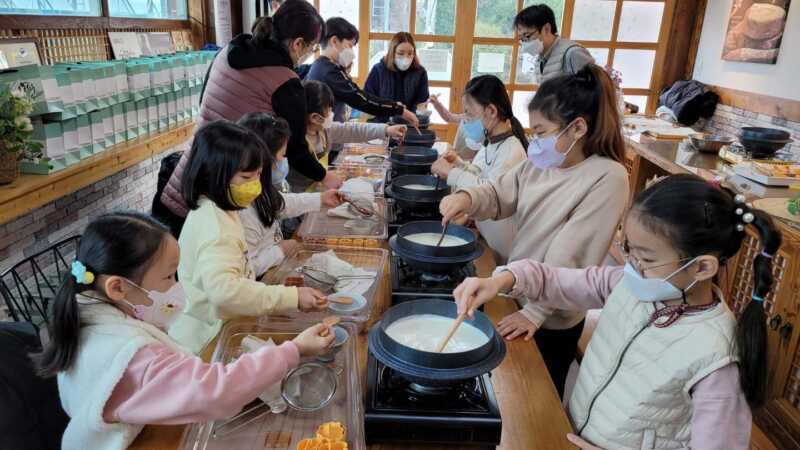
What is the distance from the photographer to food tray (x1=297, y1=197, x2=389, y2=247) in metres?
1.90

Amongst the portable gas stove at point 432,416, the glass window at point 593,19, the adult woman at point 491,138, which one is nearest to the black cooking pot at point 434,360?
the portable gas stove at point 432,416

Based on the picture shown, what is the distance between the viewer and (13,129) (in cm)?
193

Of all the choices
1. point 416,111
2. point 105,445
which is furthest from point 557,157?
point 416,111

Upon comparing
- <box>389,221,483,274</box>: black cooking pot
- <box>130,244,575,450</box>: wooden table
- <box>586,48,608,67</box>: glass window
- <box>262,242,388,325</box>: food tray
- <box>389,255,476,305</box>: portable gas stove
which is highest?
<box>586,48,608,67</box>: glass window

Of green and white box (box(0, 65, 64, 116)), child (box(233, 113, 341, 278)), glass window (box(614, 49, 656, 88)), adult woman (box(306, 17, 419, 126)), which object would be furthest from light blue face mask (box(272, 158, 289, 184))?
glass window (box(614, 49, 656, 88))

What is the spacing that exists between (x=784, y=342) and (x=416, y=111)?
2.96 metres

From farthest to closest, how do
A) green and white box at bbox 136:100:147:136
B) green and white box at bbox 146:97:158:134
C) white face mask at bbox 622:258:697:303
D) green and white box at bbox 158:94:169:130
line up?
green and white box at bbox 158:94:169:130, green and white box at bbox 146:97:158:134, green and white box at bbox 136:100:147:136, white face mask at bbox 622:258:697:303

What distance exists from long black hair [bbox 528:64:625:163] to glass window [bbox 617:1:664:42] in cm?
487

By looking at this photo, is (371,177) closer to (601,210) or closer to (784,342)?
(601,210)

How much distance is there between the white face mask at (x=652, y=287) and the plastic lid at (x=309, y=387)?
0.65 m

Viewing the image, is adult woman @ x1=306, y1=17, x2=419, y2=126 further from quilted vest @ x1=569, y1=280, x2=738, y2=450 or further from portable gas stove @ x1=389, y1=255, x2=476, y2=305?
quilted vest @ x1=569, y1=280, x2=738, y2=450

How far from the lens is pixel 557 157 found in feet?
5.36

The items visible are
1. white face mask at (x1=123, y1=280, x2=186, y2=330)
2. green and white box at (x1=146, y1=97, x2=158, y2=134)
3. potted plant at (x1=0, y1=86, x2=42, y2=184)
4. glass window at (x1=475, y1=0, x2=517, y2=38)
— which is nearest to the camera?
white face mask at (x1=123, y1=280, x2=186, y2=330)

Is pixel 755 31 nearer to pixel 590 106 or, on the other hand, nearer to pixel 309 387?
pixel 590 106
